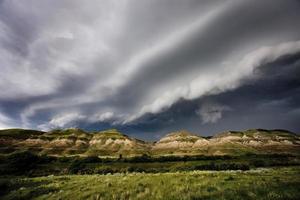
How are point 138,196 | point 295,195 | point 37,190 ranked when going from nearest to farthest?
point 295,195 < point 138,196 < point 37,190

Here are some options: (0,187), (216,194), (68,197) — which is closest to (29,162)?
(0,187)

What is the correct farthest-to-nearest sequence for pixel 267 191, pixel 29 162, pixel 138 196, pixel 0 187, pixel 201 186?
pixel 29 162
pixel 0 187
pixel 201 186
pixel 138 196
pixel 267 191

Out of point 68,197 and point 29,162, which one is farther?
point 29,162

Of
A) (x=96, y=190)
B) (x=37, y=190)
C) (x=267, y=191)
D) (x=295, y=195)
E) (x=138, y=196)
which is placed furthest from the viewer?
(x=37, y=190)

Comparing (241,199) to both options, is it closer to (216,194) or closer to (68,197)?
(216,194)

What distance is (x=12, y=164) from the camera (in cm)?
9994

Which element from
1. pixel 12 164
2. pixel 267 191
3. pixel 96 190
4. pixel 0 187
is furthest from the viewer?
pixel 12 164

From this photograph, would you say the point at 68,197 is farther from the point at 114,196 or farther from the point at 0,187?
the point at 0,187

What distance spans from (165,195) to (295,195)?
7.09 meters

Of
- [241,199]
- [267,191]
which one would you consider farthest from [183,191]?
[267,191]

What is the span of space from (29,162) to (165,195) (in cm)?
12078

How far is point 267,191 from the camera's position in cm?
1319

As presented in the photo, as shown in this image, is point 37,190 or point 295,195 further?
point 37,190

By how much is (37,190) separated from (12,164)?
315ft
